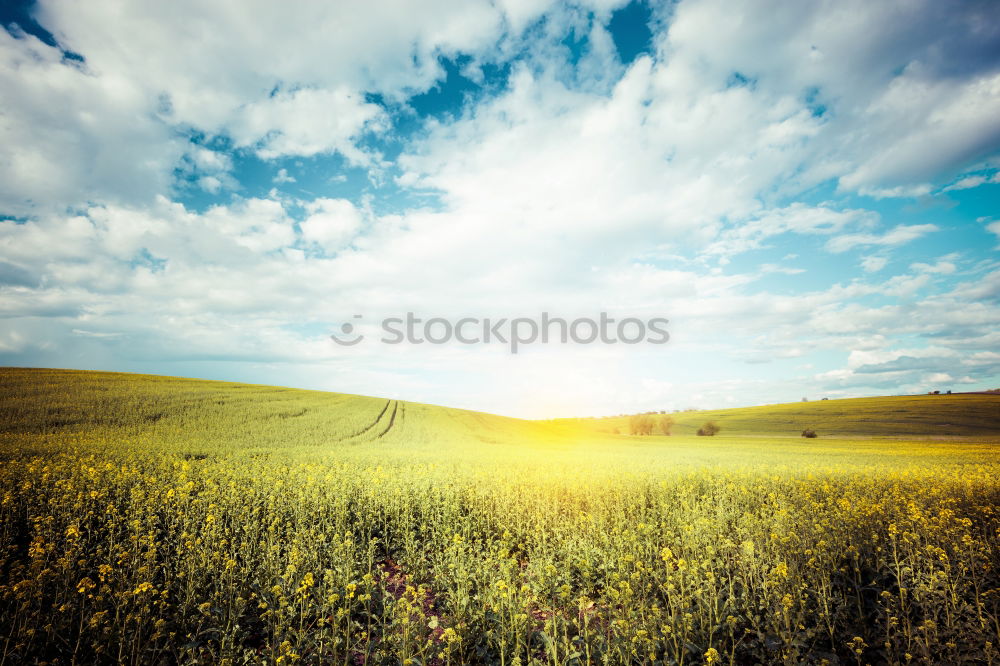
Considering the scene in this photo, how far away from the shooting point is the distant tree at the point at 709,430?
220ft

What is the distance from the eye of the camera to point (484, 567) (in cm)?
584

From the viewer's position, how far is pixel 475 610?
16.4 feet

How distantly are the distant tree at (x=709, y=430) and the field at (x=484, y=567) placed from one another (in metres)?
60.3

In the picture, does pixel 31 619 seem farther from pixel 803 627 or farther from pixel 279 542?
pixel 803 627

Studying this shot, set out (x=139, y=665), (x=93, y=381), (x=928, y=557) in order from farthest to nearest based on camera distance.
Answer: (x=93, y=381) < (x=928, y=557) < (x=139, y=665)

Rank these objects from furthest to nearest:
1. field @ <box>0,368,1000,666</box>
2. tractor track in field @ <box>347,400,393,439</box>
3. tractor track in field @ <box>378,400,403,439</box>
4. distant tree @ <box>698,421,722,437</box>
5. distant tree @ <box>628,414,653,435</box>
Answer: distant tree @ <box>628,414,653,435</box> < distant tree @ <box>698,421,722,437</box> < tractor track in field @ <box>378,400,403,439</box> < tractor track in field @ <box>347,400,393,439</box> < field @ <box>0,368,1000,666</box>

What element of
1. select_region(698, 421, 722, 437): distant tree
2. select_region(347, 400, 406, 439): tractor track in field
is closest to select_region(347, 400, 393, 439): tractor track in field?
select_region(347, 400, 406, 439): tractor track in field

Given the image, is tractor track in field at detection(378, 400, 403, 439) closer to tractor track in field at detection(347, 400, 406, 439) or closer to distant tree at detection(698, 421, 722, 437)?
tractor track in field at detection(347, 400, 406, 439)

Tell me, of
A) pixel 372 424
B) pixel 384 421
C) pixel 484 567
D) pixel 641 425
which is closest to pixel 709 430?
pixel 641 425

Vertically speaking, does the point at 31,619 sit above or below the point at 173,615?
above

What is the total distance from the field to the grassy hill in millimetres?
57745

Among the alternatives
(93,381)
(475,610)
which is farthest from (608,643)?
(93,381)

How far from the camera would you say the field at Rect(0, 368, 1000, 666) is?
13.9 feet

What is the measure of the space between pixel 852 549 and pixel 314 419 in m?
38.4
